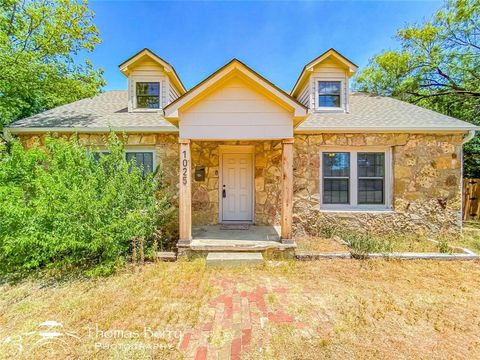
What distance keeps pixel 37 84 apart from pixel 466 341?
36.6 ft

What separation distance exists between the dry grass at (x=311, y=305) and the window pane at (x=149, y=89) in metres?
5.73

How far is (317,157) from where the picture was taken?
Result: 22.7 feet

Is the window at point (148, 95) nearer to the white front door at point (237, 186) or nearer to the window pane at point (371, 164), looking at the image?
the white front door at point (237, 186)

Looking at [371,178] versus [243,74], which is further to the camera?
[371,178]

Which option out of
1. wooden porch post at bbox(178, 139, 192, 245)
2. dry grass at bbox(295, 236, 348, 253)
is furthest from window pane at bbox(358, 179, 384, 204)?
wooden porch post at bbox(178, 139, 192, 245)

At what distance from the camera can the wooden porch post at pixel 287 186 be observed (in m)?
5.30

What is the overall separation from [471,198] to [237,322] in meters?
12.2

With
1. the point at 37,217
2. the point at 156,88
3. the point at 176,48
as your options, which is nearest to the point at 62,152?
the point at 37,217

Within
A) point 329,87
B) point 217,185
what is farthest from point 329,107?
point 217,185

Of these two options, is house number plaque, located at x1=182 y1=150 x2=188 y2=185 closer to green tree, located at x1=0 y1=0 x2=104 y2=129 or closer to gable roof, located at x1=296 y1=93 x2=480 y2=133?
gable roof, located at x1=296 y1=93 x2=480 y2=133

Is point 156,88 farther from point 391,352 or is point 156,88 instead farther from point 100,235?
point 391,352

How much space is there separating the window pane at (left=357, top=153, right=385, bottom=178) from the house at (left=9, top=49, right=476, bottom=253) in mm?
30

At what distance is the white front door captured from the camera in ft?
24.9

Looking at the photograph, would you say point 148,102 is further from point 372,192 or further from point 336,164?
point 372,192
